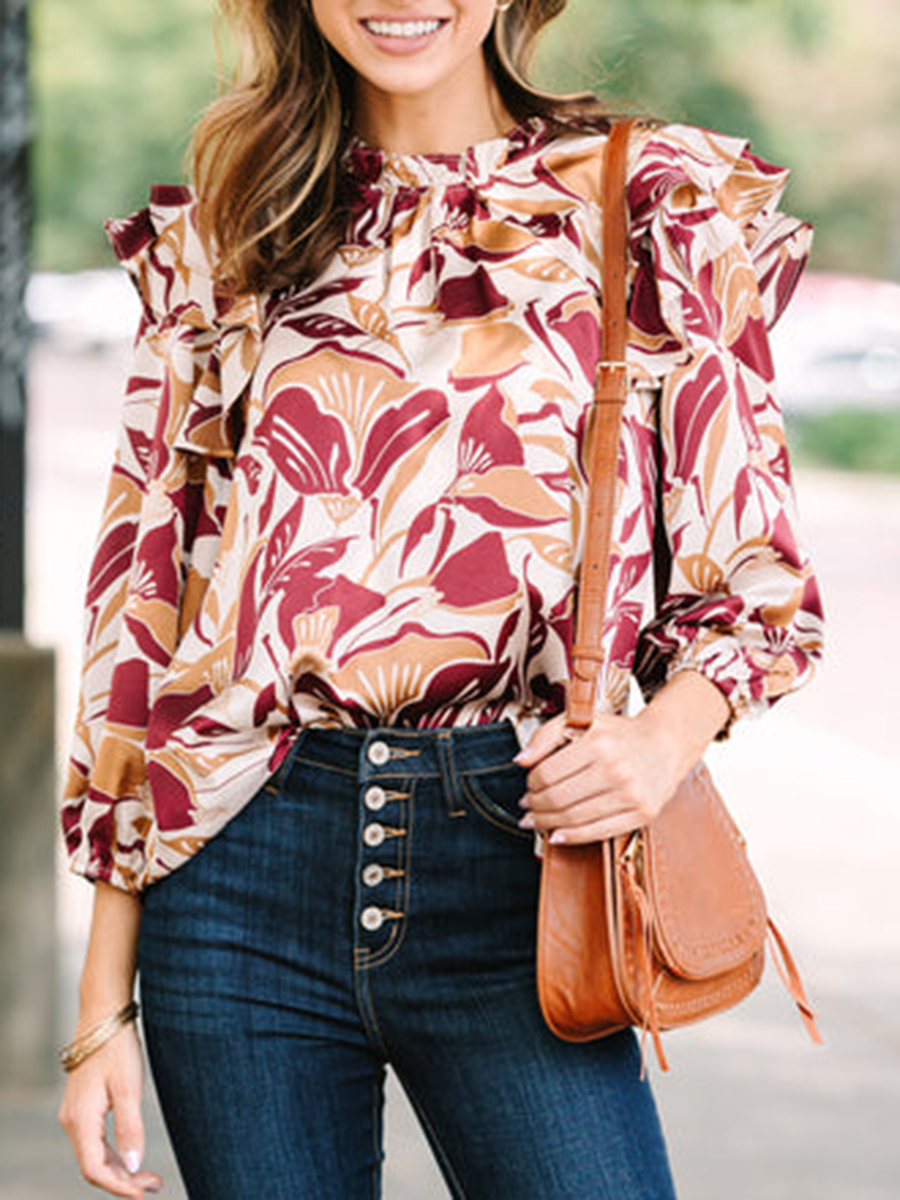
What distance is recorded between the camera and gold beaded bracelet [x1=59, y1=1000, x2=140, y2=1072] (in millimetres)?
2086

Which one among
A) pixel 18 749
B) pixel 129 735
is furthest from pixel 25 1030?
pixel 129 735

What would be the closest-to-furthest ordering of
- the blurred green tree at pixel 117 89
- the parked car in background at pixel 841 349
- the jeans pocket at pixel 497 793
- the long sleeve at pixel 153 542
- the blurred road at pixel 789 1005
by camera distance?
the jeans pocket at pixel 497 793 < the long sleeve at pixel 153 542 < the blurred road at pixel 789 1005 < the blurred green tree at pixel 117 89 < the parked car in background at pixel 841 349

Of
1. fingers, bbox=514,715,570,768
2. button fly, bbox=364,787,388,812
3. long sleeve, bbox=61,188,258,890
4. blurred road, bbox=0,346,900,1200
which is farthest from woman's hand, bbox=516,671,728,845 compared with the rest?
blurred road, bbox=0,346,900,1200

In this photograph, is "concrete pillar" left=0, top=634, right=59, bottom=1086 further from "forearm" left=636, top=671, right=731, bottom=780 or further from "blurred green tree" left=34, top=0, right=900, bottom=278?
"blurred green tree" left=34, top=0, right=900, bottom=278

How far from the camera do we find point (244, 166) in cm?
214

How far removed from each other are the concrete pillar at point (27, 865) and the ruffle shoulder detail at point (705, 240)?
9.89 feet

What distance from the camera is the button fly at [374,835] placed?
6.18 ft

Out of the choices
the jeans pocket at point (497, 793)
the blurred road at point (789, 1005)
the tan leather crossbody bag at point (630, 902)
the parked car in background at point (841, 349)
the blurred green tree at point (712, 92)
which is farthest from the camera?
the parked car in background at point (841, 349)

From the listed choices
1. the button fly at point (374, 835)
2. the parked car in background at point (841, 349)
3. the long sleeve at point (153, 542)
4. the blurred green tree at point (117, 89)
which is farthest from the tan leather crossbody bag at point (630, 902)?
the parked car in background at point (841, 349)

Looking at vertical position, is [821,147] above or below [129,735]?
below

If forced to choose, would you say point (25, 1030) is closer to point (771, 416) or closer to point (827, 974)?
point (827, 974)

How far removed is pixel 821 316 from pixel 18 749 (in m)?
24.5

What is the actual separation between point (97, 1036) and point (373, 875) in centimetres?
38

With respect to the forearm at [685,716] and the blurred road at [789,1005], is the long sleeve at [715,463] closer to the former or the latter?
the forearm at [685,716]
